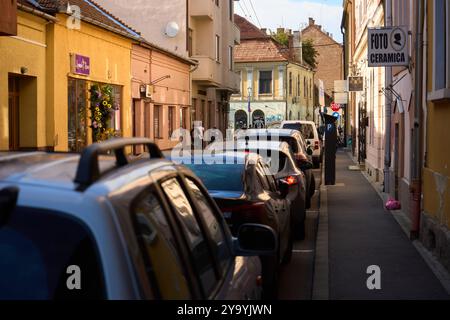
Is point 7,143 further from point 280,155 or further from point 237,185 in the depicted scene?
point 237,185

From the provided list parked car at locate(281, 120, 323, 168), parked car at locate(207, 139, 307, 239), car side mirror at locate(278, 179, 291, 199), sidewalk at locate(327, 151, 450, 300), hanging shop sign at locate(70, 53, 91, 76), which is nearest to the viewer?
sidewalk at locate(327, 151, 450, 300)

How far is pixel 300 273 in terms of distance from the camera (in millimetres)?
9250

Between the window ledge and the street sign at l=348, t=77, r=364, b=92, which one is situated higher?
the street sign at l=348, t=77, r=364, b=92

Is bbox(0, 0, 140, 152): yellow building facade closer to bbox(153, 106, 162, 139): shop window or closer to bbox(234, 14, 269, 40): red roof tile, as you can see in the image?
Answer: bbox(153, 106, 162, 139): shop window

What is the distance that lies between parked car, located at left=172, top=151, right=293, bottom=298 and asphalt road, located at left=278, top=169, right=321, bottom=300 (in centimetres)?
25

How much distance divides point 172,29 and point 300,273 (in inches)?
918

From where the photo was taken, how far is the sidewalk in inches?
308

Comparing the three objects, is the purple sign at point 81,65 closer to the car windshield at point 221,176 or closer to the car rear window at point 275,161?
the car rear window at point 275,161

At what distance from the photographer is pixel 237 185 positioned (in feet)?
27.6

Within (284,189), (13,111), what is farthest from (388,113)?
(284,189)

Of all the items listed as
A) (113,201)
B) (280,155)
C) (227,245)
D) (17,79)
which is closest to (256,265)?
(227,245)

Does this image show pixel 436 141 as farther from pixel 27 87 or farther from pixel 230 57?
pixel 230 57

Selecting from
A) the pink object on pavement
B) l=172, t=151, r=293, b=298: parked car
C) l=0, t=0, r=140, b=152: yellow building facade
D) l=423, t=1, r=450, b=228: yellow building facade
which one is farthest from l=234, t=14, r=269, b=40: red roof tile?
l=172, t=151, r=293, b=298: parked car

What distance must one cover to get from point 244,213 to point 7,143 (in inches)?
296
